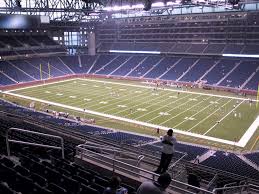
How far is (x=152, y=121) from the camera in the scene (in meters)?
34.3

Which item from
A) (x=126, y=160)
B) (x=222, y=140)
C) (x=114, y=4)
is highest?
(x=114, y=4)

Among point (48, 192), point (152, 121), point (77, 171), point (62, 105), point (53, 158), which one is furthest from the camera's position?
Answer: point (62, 105)

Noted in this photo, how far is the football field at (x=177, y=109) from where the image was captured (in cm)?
3139

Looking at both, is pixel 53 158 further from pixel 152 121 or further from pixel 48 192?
pixel 152 121

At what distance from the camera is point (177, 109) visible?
3891 centimetres

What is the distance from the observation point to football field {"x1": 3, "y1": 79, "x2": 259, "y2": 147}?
31391 mm

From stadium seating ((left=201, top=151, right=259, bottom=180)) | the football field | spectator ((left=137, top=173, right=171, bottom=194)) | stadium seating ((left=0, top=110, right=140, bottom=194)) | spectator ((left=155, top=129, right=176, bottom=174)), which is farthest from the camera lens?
the football field

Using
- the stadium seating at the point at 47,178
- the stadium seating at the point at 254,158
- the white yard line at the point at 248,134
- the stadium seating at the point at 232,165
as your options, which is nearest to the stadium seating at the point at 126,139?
the stadium seating at the point at 232,165

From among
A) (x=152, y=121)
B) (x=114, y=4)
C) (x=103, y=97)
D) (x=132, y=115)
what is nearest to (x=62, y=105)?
(x=103, y=97)

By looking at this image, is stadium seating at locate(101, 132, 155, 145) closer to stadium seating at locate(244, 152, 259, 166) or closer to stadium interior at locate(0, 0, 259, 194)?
stadium interior at locate(0, 0, 259, 194)

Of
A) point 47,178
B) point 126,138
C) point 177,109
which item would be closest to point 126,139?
point 126,138

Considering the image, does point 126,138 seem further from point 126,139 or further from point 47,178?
point 47,178

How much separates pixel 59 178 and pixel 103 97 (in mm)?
38186

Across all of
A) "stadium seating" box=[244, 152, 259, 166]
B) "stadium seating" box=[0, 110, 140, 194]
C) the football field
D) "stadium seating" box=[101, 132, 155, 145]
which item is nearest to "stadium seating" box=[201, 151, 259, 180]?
"stadium seating" box=[244, 152, 259, 166]
